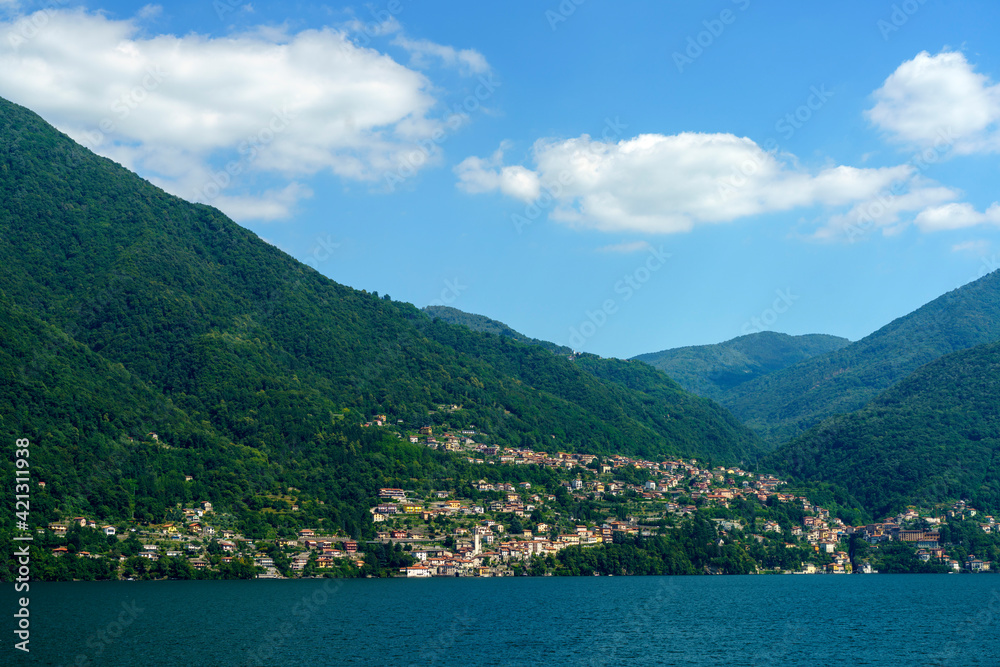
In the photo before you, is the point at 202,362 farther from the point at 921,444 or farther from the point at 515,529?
the point at 921,444

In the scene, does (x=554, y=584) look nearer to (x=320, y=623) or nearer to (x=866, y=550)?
(x=320, y=623)

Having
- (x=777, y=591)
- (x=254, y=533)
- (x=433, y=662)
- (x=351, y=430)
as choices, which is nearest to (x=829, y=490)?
(x=777, y=591)

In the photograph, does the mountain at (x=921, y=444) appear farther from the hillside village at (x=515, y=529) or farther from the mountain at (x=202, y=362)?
the mountain at (x=202, y=362)

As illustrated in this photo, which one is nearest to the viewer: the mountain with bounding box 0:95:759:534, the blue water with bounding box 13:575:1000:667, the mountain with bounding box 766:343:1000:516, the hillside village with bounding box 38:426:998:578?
the blue water with bounding box 13:575:1000:667

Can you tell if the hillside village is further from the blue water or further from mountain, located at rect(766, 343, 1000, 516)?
mountain, located at rect(766, 343, 1000, 516)

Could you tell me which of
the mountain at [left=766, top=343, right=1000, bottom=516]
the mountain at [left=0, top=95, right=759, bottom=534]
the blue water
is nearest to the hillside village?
the mountain at [left=0, top=95, right=759, bottom=534]

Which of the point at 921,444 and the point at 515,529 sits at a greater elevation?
the point at 921,444

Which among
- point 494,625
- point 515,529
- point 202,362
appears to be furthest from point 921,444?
point 202,362
